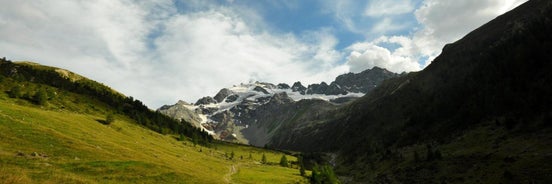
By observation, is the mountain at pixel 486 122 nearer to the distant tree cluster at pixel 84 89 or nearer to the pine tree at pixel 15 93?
the distant tree cluster at pixel 84 89

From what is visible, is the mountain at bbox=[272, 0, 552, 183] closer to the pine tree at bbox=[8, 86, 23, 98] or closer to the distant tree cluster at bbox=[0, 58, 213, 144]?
Result: the distant tree cluster at bbox=[0, 58, 213, 144]

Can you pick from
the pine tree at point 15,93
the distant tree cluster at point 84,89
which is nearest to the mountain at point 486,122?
the distant tree cluster at point 84,89

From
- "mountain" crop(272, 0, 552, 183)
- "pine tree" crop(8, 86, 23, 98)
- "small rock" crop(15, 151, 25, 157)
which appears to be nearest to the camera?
"small rock" crop(15, 151, 25, 157)

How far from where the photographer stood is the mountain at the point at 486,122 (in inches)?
2865

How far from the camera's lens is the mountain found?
2865 inches

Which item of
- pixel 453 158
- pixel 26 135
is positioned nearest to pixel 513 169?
pixel 453 158

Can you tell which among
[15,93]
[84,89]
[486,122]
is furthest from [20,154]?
[84,89]

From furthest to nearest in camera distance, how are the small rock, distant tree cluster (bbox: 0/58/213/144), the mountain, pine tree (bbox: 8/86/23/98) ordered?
distant tree cluster (bbox: 0/58/213/144)
pine tree (bbox: 8/86/23/98)
the mountain
the small rock

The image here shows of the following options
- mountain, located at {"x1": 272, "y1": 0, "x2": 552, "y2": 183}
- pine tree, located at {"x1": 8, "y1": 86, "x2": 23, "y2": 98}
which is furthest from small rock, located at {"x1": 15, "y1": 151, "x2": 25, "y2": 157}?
pine tree, located at {"x1": 8, "y1": 86, "x2": 23, "y2": 98}

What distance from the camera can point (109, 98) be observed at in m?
189

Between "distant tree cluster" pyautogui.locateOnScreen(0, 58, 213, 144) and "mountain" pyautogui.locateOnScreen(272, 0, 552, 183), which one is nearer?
"mountain" pyautogui.locateOnScreen(272, 0, 552, 183)

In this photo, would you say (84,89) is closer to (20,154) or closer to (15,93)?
(15,93)

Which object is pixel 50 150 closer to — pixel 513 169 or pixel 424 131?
pixel 513 169

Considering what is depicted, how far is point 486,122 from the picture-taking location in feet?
392
